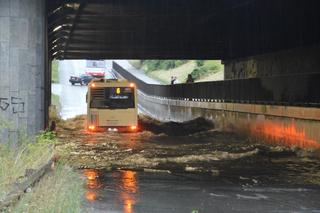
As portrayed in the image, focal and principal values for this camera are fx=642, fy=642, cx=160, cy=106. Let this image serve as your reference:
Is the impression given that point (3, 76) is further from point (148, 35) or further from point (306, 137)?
point (148, 35)

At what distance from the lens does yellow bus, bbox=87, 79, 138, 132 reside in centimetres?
3569

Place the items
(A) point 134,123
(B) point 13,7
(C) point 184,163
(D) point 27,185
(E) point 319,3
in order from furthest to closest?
(A) point 134,123
(E) point 319,3
(C) point 184,163
(B) point 13,7
(D) point 27,185

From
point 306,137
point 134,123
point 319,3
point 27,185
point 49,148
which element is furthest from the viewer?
point 134,123

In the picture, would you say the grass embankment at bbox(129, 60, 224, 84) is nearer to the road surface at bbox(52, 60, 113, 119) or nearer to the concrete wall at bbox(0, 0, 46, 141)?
the road surface at bbox(52, 60, 113, 119)

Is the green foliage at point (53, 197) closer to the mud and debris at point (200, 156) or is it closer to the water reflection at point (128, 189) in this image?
the water reflection at point (128, 189)

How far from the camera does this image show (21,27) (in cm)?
1934

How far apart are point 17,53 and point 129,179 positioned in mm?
5657

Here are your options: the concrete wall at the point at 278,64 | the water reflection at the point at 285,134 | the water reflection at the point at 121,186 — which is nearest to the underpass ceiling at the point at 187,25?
the concrete wall at the point at 278,64

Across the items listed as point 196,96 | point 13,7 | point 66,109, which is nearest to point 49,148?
point 13,7

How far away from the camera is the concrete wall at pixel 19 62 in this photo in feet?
62.7

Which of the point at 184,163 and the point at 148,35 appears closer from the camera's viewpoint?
the point at 184,163

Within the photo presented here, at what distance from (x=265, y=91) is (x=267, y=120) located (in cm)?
185

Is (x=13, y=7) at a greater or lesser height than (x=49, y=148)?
greater

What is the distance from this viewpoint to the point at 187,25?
3778 cm
